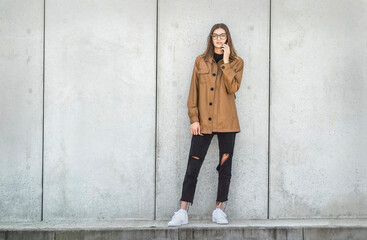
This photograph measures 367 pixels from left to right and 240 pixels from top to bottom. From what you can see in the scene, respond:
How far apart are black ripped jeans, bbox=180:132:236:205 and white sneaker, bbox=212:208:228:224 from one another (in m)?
0.14

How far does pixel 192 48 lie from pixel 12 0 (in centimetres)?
237

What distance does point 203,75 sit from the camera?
5.32 metres

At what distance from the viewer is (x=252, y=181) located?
579 cm

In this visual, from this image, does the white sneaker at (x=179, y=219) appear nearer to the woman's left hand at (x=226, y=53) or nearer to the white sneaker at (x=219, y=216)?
the white sneaker at (x=219, y=216)

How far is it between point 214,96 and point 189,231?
63.5 inches

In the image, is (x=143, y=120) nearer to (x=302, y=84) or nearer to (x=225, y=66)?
(x=225, y=66)

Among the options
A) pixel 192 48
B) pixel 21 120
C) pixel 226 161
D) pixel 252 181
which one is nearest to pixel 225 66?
pixel 192 48

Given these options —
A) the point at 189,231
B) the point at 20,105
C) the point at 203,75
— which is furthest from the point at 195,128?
the point at 20,105

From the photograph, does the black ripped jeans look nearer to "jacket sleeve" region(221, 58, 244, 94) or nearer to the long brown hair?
"jacket sleeve" region(221, 58, 244, 94)

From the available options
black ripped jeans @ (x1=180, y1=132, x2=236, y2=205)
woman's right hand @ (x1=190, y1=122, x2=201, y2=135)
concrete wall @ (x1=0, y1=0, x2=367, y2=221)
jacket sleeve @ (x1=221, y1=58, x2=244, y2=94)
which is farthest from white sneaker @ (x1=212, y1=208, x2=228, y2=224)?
jacket sleeve @ (x1=221, y1=58, x2=244, y2=94)

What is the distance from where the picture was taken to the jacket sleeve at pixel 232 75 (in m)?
5.12

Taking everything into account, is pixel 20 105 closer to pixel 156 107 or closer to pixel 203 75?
pixel 156 107

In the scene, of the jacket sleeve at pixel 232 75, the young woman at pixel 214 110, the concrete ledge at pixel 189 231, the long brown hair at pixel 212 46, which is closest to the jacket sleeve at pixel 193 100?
the young woman at pixel 214 110

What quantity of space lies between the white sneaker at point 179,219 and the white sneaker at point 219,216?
0.36 m
